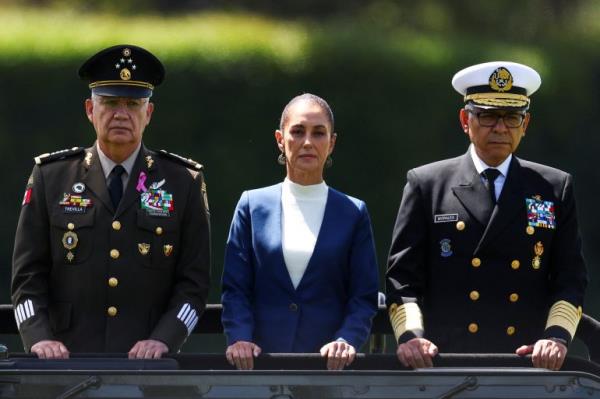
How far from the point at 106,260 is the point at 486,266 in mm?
1086

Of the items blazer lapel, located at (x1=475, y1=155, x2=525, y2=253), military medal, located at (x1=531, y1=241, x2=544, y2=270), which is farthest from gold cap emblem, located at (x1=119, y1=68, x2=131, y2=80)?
military medal, located at (x1=531, y1=241, x2=544, y2=270)

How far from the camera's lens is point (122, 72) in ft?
14.4

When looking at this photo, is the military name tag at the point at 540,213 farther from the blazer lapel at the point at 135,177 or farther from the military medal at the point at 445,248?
the blazer lapel at the point at 135,177

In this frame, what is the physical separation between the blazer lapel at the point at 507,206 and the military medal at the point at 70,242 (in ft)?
3.77

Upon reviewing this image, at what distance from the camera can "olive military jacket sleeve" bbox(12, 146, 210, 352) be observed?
4.32 meters

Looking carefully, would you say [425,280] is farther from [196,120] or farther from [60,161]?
[196,120]

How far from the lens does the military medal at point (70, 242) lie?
14.2 feet

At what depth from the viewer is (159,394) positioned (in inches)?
139

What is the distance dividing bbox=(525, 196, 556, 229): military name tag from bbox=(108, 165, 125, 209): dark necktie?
1.18m

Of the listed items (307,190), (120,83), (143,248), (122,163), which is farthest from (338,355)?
(120,83)

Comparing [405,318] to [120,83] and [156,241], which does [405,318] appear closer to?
[156,241]

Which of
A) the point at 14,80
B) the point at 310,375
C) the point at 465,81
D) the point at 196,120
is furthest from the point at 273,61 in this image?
the point at 310,375

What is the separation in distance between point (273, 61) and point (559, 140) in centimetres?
144

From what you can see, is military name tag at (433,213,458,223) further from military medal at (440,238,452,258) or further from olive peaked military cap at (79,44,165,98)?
olive peaked military cap at (79,44,165,98)
